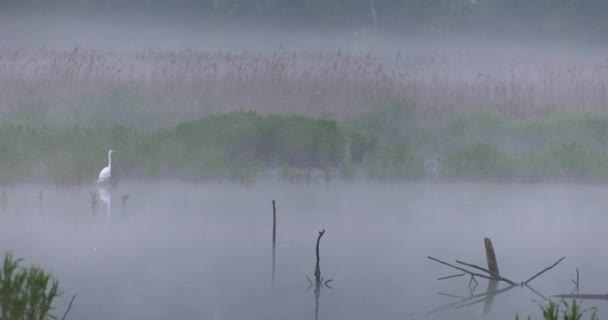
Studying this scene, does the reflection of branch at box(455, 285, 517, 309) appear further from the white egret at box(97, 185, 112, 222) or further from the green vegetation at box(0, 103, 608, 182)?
the green vegetation at box(0, 103, 608, 182)

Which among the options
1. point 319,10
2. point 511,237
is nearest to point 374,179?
point 511,237

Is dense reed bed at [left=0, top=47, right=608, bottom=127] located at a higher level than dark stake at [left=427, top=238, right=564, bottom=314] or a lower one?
higher

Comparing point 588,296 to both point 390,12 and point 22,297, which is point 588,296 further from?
point 390,12

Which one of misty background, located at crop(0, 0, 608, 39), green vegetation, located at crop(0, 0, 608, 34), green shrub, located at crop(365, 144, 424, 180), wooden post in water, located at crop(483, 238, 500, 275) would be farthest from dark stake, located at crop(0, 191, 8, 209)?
green vegetation, located at crop(0, 0, 608, 34)

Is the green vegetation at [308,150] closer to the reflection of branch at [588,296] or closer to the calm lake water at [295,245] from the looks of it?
the calm lake water at [295,245]

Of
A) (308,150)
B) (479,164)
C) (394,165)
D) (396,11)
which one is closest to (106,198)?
(308,150)

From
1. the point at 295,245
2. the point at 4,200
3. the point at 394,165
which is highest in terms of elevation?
the point at 394,165

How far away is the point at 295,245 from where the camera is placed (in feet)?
28.8

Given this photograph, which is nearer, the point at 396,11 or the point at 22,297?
the point at 22,297

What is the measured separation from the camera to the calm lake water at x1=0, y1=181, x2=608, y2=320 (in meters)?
6.84

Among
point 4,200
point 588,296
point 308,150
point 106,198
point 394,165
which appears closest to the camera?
point 588,296

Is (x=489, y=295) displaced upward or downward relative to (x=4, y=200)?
downward

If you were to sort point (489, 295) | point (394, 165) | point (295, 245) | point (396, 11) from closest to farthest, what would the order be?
1. point (489, 295)
2. point (295, 245)
3. point (394, 165)
4. point (396, 11)

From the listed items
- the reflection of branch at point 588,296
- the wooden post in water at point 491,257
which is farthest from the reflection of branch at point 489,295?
the reflection of branch at point 588,296
